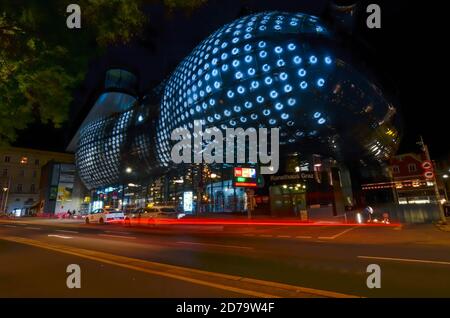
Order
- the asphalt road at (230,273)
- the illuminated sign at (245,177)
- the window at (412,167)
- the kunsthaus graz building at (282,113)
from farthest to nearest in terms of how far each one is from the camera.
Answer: the window at (412,167), the kunsthaus graz building at (282,113), the illuminated sign at (245,177), the asphalt road at (230,273)

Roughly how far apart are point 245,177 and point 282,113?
877 inches

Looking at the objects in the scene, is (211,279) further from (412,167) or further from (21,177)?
(21,177)

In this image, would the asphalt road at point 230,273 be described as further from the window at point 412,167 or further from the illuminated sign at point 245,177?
the window at point 412,167

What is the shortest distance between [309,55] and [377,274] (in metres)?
40.1

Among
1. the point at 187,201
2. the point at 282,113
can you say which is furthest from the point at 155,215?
the point at 282,113

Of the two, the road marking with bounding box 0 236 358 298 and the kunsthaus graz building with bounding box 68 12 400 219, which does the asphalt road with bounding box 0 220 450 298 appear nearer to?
the road marking with bounding box 0 236 358 298

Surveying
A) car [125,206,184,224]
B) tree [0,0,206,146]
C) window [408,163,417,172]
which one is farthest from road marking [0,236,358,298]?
window [408,163,417,172]

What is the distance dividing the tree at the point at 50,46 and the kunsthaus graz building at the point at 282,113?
21.5 m

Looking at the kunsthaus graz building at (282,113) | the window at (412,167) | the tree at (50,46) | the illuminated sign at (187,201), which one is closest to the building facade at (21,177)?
the kunsthaus graz building at (282,113)

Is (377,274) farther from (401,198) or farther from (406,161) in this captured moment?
(406,161)

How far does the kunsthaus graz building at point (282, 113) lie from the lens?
41.6 meters

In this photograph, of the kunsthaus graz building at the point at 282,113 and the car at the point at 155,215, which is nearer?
the car at the point at 155,215

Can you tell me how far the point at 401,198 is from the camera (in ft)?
185
